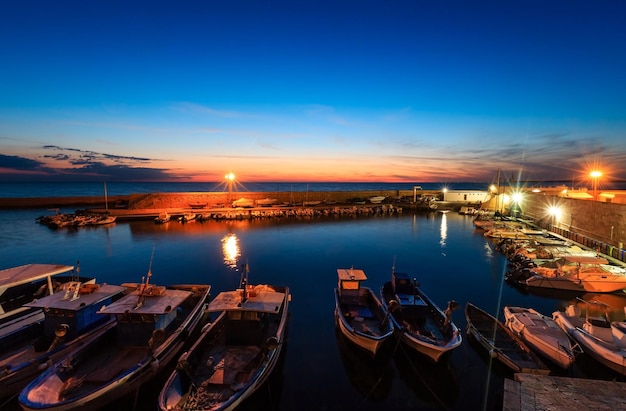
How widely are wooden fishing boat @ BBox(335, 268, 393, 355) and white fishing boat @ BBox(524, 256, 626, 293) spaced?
14639mm

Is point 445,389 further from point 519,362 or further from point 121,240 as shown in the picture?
point 121,240

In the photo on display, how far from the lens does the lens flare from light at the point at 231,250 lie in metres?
30.3

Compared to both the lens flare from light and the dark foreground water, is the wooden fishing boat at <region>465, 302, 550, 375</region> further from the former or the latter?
the lens flare from light

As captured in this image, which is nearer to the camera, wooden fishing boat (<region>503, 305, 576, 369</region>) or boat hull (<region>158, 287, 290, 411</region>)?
boat hull (<region>158, 287, 290, 411</region>)

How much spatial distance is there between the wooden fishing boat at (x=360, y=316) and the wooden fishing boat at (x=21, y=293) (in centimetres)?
1350

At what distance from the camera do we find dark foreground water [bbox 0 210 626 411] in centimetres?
1183

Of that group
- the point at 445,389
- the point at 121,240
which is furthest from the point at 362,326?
the point at 121,240

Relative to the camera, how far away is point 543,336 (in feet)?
43.8

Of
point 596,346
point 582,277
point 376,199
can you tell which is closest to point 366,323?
point 596,346

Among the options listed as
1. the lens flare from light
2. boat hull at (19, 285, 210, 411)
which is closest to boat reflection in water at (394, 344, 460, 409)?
boat hull at (19, 285, 210, 411)

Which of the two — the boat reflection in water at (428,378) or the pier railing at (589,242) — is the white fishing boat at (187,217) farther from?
the pier railing at (589,242)

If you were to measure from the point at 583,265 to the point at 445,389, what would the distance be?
20.2 metres

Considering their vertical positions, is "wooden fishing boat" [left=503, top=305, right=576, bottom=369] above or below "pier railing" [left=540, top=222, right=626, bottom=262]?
below

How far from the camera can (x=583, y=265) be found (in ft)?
78.2
